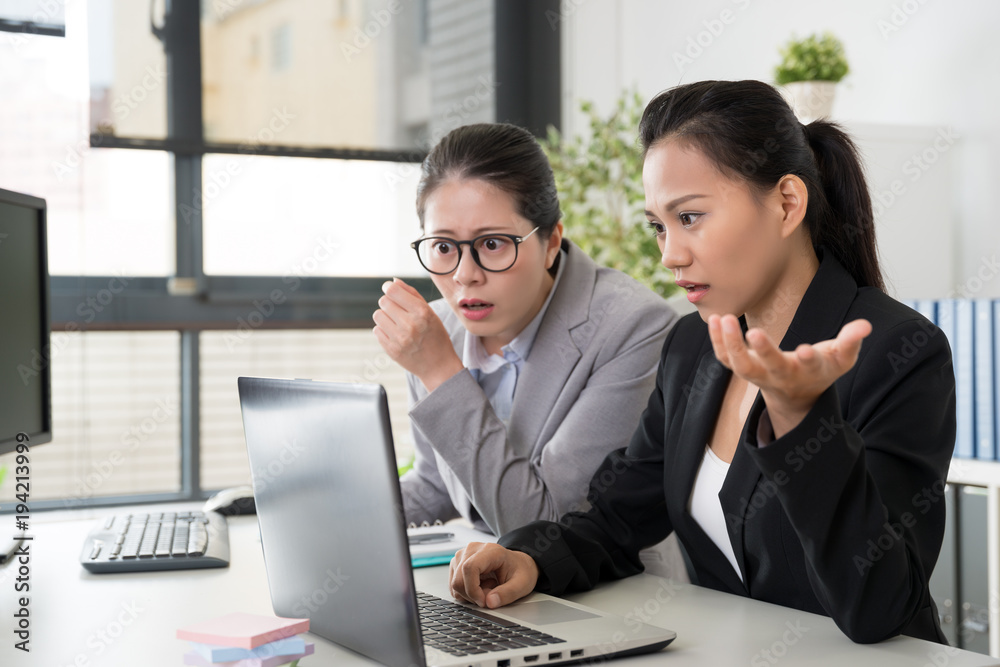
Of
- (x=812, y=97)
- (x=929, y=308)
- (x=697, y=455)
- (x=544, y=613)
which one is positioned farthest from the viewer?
(x=812, y=97)

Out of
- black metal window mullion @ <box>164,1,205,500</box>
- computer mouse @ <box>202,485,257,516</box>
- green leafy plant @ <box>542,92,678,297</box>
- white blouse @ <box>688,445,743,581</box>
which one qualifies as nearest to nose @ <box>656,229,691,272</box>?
white blouse @ <box>688,445,743,581</box>

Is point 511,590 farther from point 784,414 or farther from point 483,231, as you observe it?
point 483,231

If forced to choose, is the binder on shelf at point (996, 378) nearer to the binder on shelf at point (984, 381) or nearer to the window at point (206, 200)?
the binder on shelf at point (984, 381)

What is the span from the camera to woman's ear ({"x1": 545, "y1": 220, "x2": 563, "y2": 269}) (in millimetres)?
1559

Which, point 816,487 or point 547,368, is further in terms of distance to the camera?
point 547,368

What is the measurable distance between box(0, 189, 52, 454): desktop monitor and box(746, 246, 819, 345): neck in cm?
107

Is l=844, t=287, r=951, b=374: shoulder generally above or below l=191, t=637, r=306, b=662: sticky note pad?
above

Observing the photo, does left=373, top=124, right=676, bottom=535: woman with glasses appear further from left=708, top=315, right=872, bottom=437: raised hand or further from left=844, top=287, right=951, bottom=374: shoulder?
left=708, top=315, right=872, bottom=437: raised hand

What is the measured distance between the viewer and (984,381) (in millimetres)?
1932

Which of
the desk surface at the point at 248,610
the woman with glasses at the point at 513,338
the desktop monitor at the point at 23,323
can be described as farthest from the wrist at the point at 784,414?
the desktop monitor at the point at 23,323

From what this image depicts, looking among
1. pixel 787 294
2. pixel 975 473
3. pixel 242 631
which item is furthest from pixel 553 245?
pixel 975 473

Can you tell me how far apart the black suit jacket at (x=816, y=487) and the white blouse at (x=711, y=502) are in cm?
1

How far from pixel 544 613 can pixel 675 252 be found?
1.41 feet

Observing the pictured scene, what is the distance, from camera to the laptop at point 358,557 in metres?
0.73
